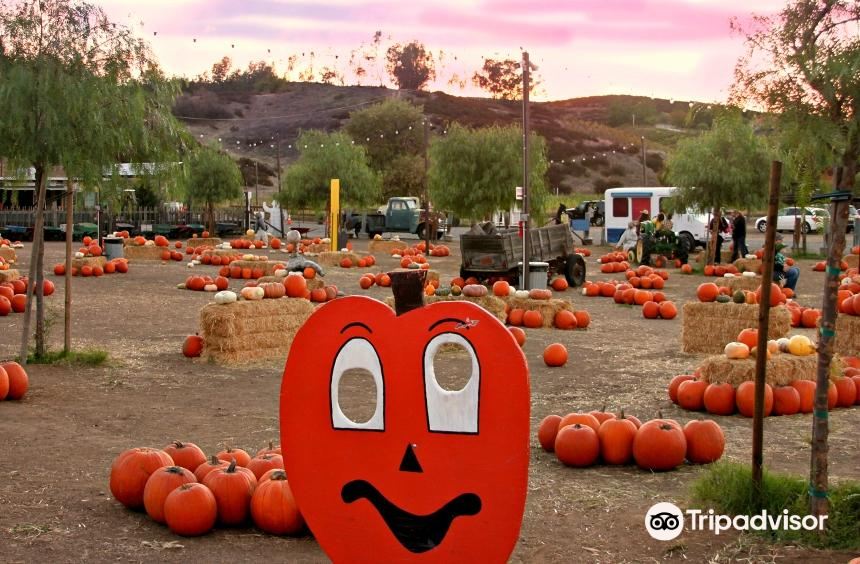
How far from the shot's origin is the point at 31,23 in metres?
11.3

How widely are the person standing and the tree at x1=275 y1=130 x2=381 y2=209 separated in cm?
2050

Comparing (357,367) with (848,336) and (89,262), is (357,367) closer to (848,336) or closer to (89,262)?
(848,336)

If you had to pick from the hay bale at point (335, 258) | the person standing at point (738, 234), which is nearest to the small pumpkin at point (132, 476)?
the hay bale at point (335, 258)

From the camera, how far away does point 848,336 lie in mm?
12055

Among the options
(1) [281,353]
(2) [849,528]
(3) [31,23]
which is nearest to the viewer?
(2) [849,528]

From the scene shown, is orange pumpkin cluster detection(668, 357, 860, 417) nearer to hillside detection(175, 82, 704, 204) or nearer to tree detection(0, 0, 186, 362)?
tree detection(0, 0, 186, 362)

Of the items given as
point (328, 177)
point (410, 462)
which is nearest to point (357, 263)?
point (328, 177)

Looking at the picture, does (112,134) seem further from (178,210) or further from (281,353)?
(178,210)

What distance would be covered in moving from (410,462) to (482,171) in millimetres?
32363

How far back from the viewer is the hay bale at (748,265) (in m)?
25.6

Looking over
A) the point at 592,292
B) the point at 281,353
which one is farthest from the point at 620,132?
the point at 281,353

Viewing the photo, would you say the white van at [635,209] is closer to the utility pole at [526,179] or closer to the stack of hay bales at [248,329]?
the utility pole at [526,179]

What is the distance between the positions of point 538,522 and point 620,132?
120159 millimetres

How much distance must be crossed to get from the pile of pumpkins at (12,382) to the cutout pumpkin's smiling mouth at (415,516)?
6866 millimetres
